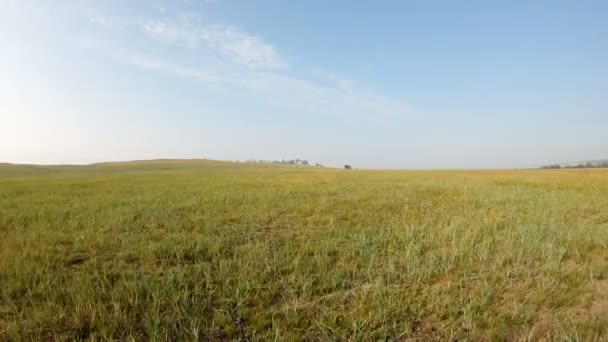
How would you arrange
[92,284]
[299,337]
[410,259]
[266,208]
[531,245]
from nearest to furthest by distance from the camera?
[299,337], [92,284], [410,259], [531,245], [266,208]

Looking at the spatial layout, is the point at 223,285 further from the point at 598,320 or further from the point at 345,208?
the point at 345,208

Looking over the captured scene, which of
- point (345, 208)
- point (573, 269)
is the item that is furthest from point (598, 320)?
point (345, 208)

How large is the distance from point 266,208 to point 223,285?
25.1 ft

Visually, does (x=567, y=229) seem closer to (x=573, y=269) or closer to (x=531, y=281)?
(x=573, y=269)

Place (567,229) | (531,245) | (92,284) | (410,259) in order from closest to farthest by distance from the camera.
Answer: (92,284) < (410,259) < (531,245) < (567,229)


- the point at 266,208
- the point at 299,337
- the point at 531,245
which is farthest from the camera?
the point at 266,208

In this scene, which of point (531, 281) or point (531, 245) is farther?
point (531, 245)

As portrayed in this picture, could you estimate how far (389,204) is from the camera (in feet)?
43.3

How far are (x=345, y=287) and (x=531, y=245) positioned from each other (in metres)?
4.33

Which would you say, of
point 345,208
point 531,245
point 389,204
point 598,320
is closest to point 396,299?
point 598,320

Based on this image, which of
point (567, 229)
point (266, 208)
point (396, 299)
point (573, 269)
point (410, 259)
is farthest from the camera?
point (266, 208)

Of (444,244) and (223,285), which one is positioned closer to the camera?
(223,285)

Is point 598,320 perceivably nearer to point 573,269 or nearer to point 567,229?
point 573,269

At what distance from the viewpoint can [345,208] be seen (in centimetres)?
1234
